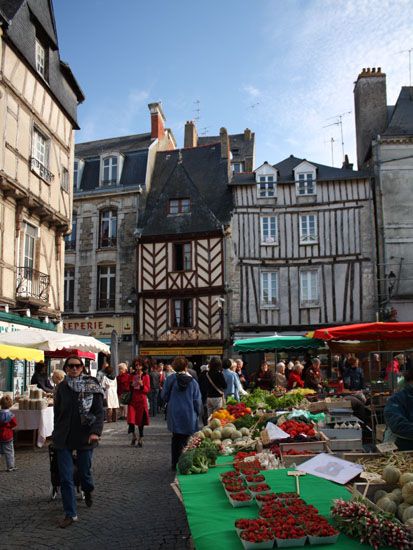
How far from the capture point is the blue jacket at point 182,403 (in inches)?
273

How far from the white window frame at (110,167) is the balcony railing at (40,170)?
1000 cm

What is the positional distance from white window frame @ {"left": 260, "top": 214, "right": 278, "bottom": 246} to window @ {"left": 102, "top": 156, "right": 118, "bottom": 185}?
708 centimetres

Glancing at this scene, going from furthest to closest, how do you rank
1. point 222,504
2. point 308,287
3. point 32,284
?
1. point 308,287
2. point 32,284
3. point 222,504

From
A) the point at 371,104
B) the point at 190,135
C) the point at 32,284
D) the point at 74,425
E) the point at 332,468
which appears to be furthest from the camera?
the point at 190,135

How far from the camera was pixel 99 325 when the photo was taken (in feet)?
79.2

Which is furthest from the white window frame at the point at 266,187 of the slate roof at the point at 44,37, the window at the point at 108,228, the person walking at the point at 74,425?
the person walking at the point at 74,425

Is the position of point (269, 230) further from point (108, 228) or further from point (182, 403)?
point (182, 403)

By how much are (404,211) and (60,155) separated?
13371 mm

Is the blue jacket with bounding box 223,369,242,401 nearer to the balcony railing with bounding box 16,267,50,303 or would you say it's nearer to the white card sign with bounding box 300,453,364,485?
the white card sign with bounding box 300,453,364,485

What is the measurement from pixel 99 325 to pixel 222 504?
68.7ft

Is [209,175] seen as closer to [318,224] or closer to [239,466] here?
[318,224]

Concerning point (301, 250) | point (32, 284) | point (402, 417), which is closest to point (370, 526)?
point (402, 417)

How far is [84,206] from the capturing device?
2578cm

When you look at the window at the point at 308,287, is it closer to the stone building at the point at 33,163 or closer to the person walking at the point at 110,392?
the stone building at the point at 33,163
